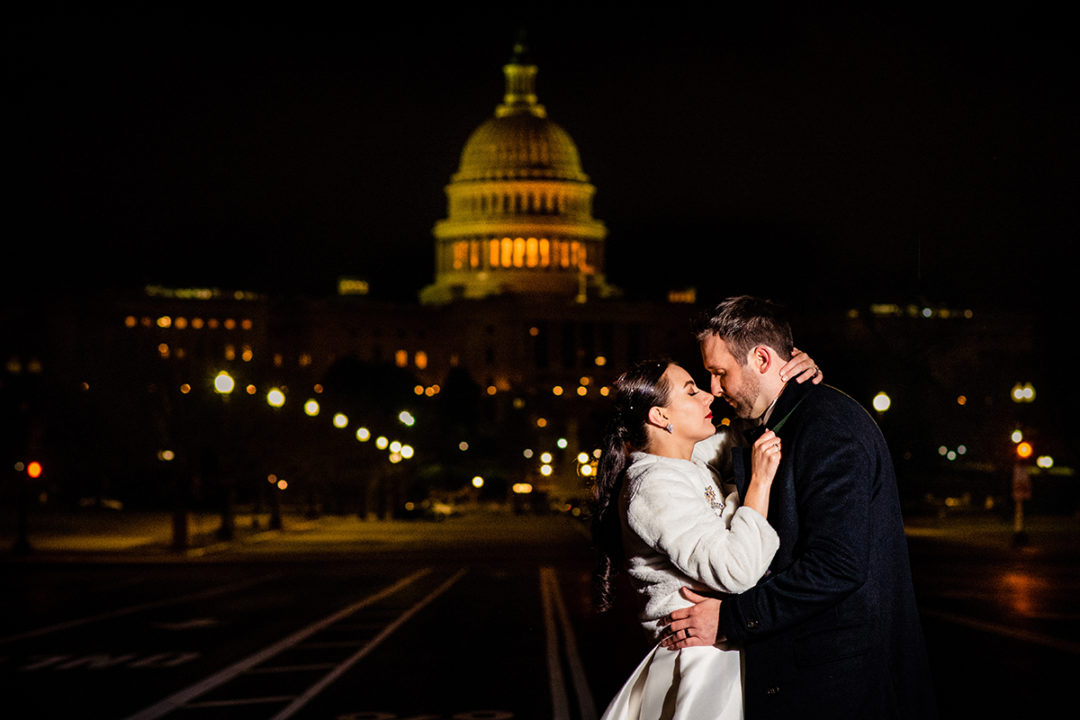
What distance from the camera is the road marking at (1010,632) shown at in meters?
17.7

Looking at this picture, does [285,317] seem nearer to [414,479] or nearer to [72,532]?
[414,479]

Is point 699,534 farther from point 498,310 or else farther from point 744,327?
point 498,310

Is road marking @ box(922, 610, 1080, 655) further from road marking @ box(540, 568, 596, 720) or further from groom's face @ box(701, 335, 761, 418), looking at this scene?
groom's face @ box(701, 335, 761, 418)

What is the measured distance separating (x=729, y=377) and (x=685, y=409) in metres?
0.19

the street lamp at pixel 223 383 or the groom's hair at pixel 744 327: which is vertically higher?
the street lamp at pixel 223 383

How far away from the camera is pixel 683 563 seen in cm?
559

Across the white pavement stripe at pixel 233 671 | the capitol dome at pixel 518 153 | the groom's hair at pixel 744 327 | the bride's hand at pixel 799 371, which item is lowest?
the white pavement stripe at pixel 233 671

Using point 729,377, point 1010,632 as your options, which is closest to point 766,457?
point 729,377

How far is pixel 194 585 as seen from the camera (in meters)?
31.8

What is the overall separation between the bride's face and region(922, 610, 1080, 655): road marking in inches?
480

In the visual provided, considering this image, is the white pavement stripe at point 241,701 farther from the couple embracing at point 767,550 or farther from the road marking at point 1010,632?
the couple embracing at point 767,550

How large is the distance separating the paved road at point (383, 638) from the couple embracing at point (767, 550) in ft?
23.8

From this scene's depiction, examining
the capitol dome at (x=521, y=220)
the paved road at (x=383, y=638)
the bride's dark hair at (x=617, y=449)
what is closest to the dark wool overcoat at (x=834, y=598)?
the bride's dark hair at (x=617, y=449)

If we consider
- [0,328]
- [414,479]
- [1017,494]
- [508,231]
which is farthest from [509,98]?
[1017,494]
